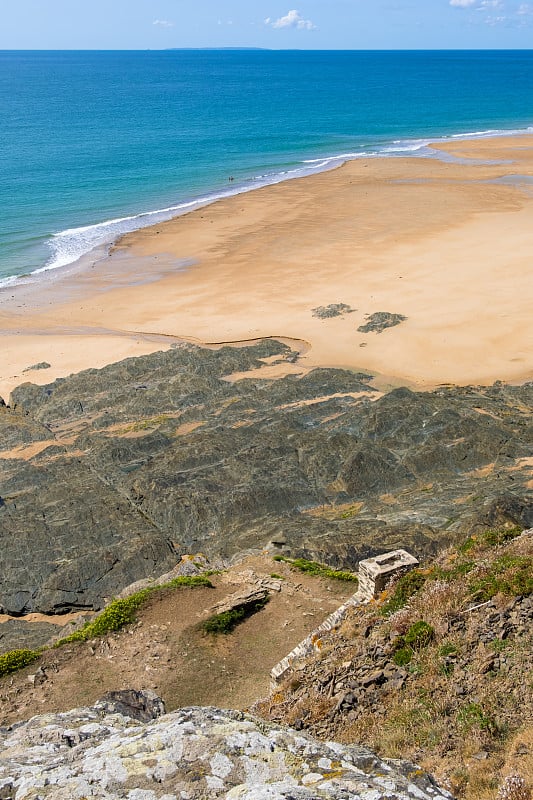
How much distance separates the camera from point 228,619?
652 inches

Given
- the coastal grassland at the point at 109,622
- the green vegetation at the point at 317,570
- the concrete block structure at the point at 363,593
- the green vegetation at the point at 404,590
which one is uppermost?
the green vegetation at the point at 404,590

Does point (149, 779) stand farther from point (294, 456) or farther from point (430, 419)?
point (430, 419)

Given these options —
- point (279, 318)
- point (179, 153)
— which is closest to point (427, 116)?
point (179, 153)

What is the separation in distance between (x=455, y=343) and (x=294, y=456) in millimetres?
13866

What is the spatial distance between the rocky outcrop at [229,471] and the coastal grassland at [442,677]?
560cm

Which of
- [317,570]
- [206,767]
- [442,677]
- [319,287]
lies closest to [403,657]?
[442,677]

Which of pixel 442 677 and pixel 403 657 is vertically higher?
pixel 442 677

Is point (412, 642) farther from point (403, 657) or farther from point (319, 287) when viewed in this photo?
point (319, 287)

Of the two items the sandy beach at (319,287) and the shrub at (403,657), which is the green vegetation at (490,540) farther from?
the sandy beach at (319,287)

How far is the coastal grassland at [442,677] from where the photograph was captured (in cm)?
925

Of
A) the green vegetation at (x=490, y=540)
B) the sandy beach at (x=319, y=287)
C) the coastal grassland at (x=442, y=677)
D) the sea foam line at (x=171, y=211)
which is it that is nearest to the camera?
the coastal grassland at (x=442, y=677)

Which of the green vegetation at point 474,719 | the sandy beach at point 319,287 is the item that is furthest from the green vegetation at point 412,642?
the sandy beach at point 319,287

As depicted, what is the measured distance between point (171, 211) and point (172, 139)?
119 feet

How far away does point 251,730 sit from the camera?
901 cm
